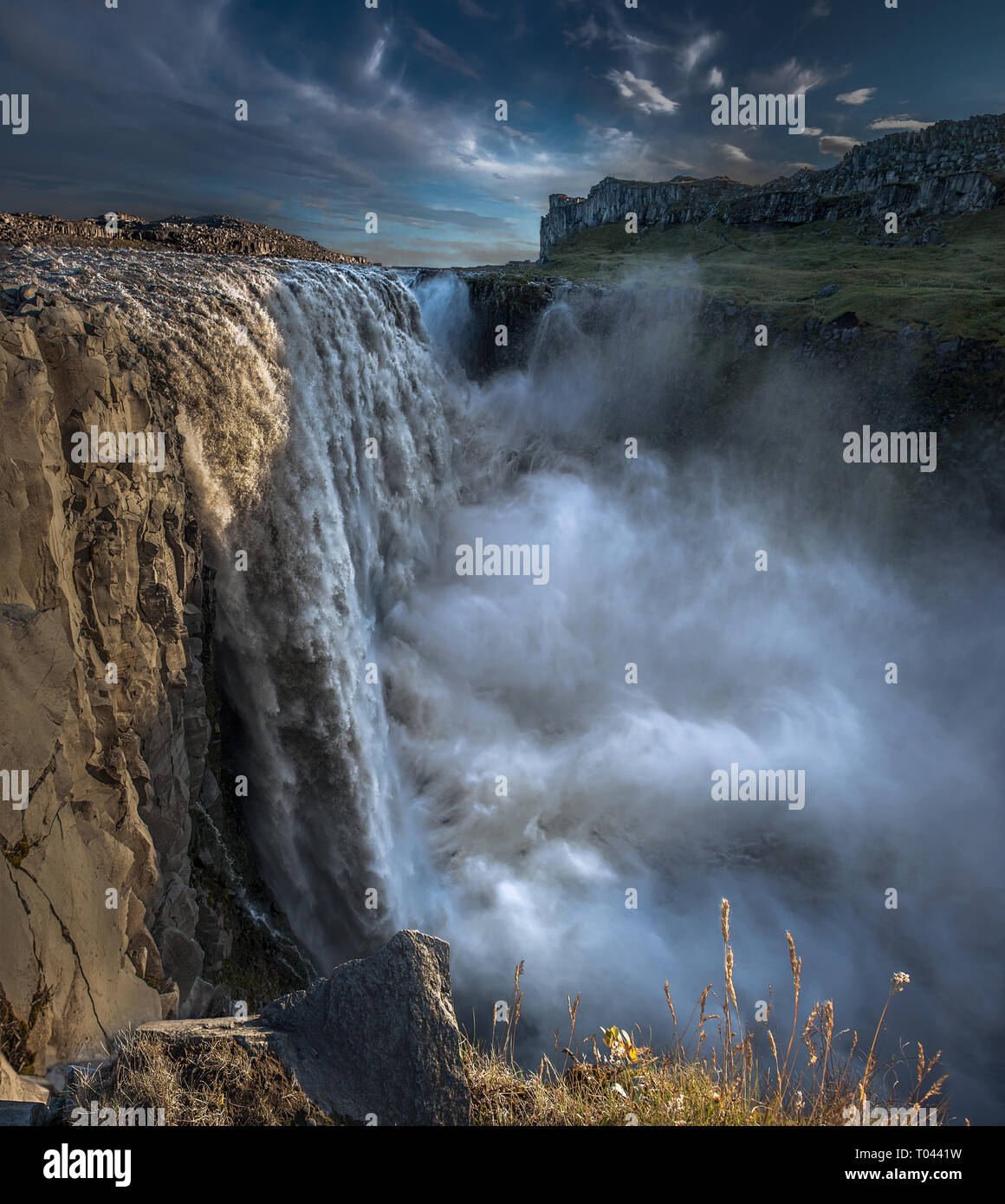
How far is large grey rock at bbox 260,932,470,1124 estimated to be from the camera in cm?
321

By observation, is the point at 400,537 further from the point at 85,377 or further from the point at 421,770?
the point at 85,377

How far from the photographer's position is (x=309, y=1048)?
135 inches

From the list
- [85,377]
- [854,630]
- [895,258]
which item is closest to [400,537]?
[85,377]

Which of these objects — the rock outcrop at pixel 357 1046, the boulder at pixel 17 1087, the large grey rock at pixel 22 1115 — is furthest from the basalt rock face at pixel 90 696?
the rock outcrop at pixel 357 1046

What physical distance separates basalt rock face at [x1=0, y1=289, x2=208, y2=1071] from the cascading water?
1859 millimetres

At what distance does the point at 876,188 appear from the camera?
46812 millimetres

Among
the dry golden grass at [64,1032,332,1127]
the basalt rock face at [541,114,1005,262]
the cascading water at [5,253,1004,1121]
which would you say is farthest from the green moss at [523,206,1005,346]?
the dry golden grass at [64,1032,332,1127]

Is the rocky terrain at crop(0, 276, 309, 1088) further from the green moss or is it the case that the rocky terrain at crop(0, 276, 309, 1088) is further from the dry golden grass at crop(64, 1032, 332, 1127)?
the green moss

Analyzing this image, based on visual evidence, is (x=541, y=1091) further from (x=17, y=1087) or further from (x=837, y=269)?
(x=837, y=269)

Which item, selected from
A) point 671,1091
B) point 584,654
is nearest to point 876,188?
point 584,654

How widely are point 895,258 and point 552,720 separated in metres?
35.2

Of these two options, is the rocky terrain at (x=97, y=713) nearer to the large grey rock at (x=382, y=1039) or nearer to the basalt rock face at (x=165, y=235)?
the large grey rock at (x=382, y=1039)

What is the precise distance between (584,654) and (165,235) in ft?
52.8

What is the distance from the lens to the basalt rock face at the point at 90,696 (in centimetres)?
480
